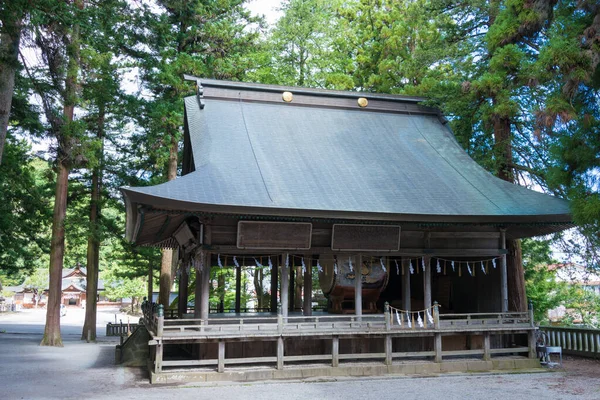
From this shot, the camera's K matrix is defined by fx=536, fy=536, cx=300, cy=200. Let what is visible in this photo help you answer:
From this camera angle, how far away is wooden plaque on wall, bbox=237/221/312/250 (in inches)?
478

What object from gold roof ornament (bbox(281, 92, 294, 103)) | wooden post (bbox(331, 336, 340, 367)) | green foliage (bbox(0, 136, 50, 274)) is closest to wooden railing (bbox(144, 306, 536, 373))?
wooden post (bbox(331, 336, 340, 367))

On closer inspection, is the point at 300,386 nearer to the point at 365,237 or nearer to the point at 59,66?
the point at 365,237

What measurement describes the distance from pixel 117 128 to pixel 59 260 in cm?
658

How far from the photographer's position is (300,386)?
1104 centimetres

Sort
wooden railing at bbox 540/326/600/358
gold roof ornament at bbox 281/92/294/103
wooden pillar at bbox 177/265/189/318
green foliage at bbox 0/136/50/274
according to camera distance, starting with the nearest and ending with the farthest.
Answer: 1. wooden railing at bbox 540/326/600/358
2. wooden pillar at bbox 177/265/189/318
3. gold roof ornament at bbox 281/92/294/103
4. green foliage at bbox 0/136/50/274

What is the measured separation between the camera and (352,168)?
48.2 ft

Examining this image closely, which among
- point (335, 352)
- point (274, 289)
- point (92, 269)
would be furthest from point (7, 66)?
point (92, 269)

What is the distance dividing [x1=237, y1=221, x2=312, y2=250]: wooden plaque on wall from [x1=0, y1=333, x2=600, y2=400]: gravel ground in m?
3.02

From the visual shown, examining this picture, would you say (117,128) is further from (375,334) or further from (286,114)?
(375,334)

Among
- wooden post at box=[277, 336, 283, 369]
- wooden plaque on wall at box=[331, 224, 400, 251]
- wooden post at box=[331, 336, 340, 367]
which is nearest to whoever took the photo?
wooden post at box=[277, 336, 283, 369]

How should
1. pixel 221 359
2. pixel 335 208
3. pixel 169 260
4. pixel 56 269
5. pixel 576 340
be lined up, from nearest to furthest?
1. pixel 221 359
2. pixel 335 208
3. pixel 576 340
4. pixel 56 269
5. pixel 169 260

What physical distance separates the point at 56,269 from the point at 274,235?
1077 centimetres

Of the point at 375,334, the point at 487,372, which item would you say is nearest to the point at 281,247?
the point at 375,334

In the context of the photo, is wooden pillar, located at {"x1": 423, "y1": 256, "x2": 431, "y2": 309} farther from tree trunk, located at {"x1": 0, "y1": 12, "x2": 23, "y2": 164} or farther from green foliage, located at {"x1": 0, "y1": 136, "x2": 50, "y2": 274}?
green foliage, located at {"x1": 0, "y1": 136, "x2": 50, "y2": 274}
